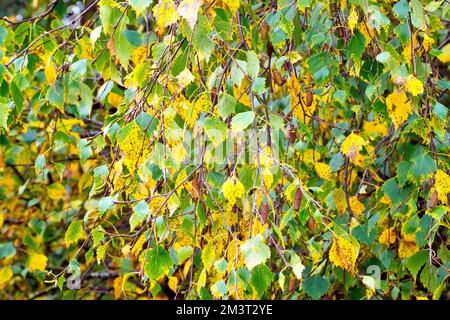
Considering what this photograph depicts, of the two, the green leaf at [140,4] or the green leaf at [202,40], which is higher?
the green leaf at [140,4]

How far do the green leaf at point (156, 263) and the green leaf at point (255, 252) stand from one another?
18 cm

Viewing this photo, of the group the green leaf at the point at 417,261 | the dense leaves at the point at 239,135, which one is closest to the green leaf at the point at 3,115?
the dense leaves at the point at 239,135

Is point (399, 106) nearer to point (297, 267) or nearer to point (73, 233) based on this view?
point (297, 267)

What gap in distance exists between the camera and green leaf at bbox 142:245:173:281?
1.16m

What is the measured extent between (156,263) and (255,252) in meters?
0.22

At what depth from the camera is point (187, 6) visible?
1.08 meters

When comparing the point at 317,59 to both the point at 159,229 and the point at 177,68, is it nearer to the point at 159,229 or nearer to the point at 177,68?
the point at 177,68

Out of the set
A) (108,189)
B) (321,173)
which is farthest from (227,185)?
(321,173)

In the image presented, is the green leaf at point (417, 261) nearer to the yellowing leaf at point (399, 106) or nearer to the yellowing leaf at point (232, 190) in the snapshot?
the yellowing leaf at point (399, 106)

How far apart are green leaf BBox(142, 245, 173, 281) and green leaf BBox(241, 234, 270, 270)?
18 centimetres

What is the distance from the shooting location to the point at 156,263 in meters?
1.17

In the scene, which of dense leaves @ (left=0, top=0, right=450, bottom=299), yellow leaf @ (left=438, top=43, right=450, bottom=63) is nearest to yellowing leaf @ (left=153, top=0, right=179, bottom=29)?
dense leaves @ (left=0, top=0, right=450, bottom=299)

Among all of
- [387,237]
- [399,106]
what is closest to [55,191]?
[387,237]

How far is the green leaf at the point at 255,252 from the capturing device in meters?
1.03
